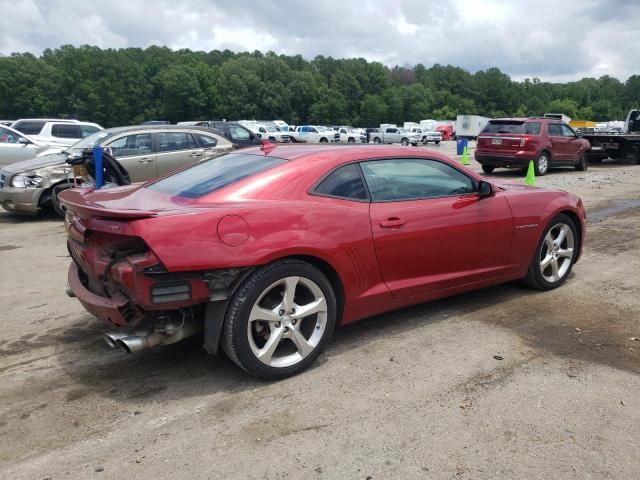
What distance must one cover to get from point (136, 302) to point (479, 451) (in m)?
2.01

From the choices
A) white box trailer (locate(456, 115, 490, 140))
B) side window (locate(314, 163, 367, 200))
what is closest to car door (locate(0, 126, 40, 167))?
side window (locate(314, 163, 367, 200))

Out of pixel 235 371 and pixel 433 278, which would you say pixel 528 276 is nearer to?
pixel 433 278

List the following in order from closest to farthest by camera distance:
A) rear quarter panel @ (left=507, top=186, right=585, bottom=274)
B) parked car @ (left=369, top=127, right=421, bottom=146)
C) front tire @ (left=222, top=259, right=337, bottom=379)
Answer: front tire @ (left=222, top=259, right=337, bottom=379), rear quarter panel @ (left=507, top=186, right=585, bottom=274), parked car @ (left=369, top=127, right=421, bottom=146)

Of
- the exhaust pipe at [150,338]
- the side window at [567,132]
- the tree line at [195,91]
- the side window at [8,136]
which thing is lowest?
the exhaust pipe at [150,338]

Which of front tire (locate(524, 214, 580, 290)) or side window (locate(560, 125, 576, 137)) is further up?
side window (locate(560, 125, 576, 137))

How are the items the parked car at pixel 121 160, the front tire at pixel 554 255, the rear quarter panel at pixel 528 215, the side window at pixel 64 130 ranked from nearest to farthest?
the rear quarter panel at pixel 528 215 → the front tire at pixel 554 255 → the parked car at pixel 121 160 → the side window at pixel 64 130

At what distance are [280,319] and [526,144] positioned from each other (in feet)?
44.3

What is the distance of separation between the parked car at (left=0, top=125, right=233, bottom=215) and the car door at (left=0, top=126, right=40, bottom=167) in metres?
3.54

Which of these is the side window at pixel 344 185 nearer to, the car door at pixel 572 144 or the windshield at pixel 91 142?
the windshield at pixel 91 142

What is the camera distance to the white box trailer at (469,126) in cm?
6103

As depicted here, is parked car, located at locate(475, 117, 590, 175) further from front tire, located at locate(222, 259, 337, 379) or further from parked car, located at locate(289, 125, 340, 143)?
parked car, located at locate(289, 125, 340, 143)

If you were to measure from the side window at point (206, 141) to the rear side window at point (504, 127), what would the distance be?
8.65 m

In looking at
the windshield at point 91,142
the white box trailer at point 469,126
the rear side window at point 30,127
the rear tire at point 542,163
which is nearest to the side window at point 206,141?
the windshield at point 91,142

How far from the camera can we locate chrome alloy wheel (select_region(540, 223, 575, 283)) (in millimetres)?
5168
